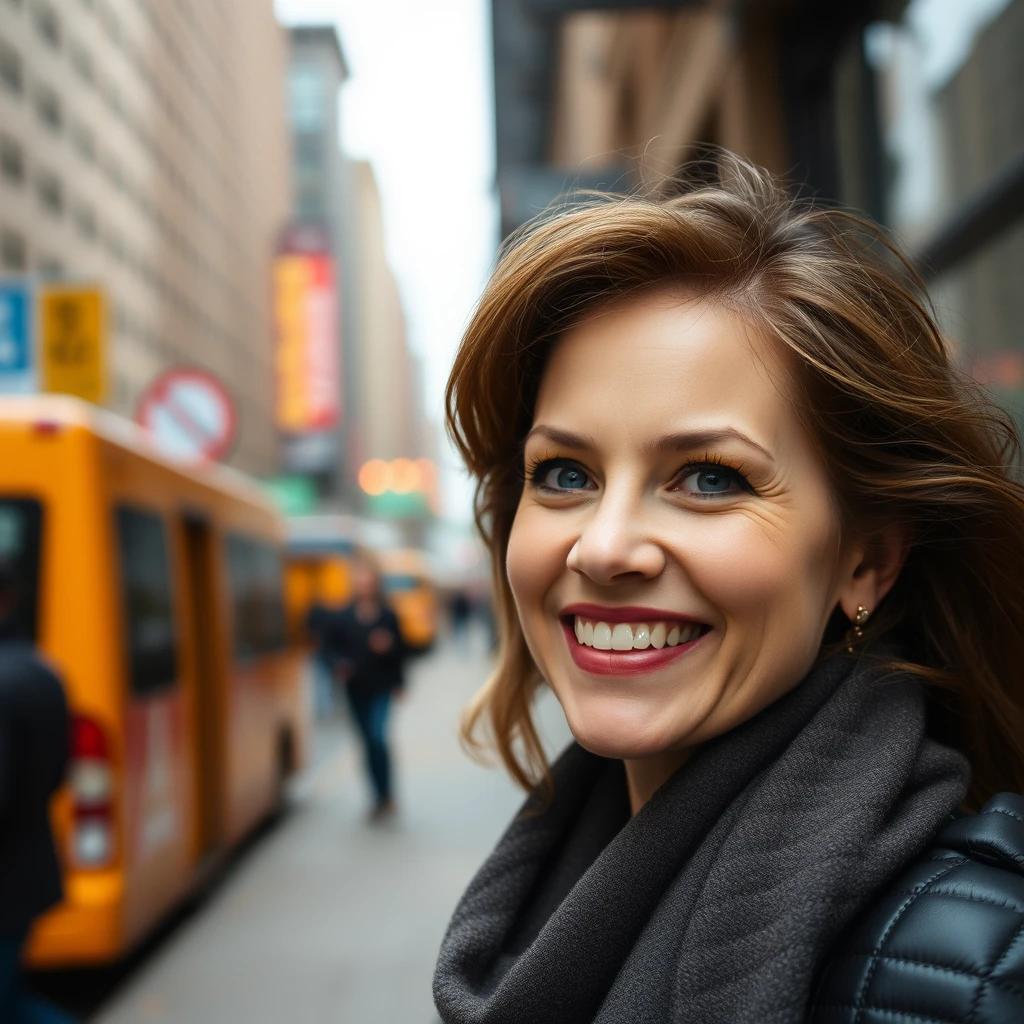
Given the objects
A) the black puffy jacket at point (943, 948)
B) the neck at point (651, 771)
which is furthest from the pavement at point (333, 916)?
the black puffy jacket at point (943, 948)

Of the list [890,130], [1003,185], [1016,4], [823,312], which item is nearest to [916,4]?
[890,130]

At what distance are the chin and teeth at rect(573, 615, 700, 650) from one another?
7 cm

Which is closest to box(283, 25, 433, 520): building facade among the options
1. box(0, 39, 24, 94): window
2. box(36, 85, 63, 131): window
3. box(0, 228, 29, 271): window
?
box(0, 228, 29, 271): window

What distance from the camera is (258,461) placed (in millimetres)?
62969

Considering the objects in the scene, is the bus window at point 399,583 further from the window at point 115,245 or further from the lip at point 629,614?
the lip at point 629,614

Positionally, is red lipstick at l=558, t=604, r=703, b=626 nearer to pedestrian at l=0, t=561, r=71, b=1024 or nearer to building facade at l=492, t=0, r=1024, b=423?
building facade at l=492, t=0, r=1024, b=423

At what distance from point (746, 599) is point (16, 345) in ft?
28.2

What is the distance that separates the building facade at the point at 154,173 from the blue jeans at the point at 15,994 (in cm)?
466

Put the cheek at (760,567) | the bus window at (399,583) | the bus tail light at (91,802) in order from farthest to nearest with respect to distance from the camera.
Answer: the bus window at (399,583) → the bus tail light at (91,802) → the cheek at (760,567)

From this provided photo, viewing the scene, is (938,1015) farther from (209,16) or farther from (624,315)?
(209,16)

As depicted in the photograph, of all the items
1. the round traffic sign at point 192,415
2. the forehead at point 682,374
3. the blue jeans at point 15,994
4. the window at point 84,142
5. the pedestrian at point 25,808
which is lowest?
the blue jeans at point 15,994

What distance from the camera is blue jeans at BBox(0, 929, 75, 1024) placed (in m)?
3.51

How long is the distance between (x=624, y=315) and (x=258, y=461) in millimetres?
63002

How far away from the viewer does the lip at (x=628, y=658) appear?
1.37 meters
